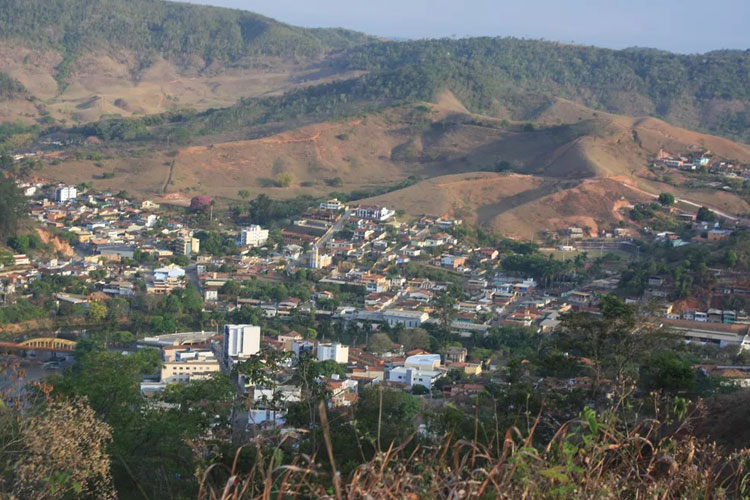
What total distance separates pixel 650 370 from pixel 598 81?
171ft

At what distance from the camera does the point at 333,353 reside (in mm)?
15422

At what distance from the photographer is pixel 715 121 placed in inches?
1940

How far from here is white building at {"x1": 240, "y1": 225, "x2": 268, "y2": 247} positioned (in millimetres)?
25781

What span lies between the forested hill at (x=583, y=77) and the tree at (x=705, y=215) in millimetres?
20138

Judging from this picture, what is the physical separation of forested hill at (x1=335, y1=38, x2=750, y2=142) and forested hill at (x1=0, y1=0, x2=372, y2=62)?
8.28 m

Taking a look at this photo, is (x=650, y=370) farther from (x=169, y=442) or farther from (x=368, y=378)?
(x=368, y=378)

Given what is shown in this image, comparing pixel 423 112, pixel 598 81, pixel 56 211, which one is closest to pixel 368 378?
pixel 56 211

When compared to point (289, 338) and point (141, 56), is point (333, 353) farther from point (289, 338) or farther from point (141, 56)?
point (141, 56)

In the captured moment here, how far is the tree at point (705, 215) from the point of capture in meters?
26.9

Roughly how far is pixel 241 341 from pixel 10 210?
10.3m

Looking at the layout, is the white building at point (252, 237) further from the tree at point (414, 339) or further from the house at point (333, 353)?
the house at point (333, 353)

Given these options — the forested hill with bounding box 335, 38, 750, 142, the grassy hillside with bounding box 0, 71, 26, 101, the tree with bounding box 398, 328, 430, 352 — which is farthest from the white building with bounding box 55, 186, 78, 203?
the grassy hillside with bounding box 0, 71, 26, 101

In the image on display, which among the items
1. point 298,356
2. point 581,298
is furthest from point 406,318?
point 298,356

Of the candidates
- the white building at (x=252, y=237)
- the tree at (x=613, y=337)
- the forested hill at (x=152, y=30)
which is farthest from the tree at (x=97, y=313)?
the forested hill at (x=152, y=30)
